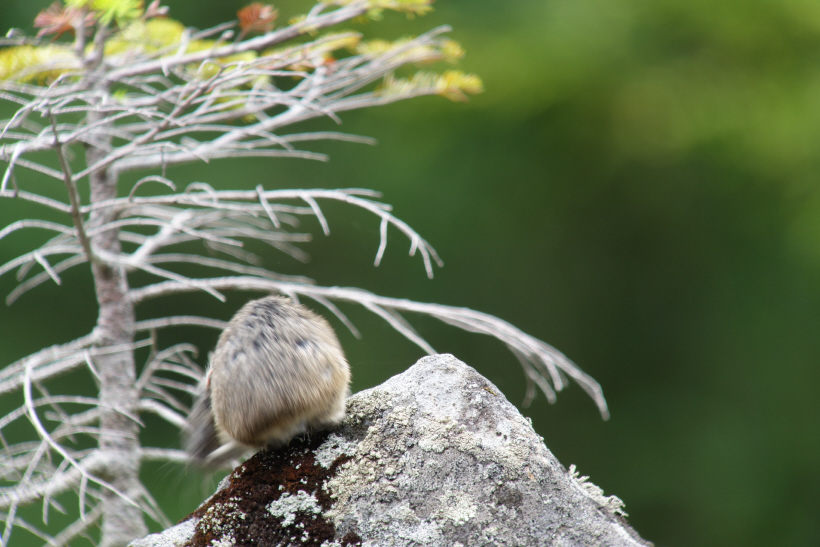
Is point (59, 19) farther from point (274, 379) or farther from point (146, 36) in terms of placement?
point (274, 379)

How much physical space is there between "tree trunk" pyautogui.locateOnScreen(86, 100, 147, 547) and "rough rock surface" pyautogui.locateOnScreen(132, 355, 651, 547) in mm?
938

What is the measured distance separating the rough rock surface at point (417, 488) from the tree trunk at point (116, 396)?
0.94 meters

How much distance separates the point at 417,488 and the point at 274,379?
1.31 ft

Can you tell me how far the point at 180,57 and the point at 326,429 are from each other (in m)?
1.47

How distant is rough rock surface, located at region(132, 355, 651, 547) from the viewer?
1.46m

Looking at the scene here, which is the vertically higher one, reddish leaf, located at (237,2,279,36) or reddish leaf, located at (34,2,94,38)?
reddish leaf, located at (237,2,279,36)

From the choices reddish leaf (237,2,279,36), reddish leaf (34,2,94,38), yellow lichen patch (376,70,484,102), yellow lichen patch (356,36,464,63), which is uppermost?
reddish leaf (237,2,279,36)

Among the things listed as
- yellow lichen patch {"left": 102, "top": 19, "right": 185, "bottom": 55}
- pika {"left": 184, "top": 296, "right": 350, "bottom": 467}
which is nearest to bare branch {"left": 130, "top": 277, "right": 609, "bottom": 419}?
pika {"left": 184, "top": 296, "right": 350, "bottom": 467}

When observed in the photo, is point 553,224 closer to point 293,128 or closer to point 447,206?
point 447,206

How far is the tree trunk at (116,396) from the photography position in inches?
93.3


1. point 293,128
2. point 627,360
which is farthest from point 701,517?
point 293,128

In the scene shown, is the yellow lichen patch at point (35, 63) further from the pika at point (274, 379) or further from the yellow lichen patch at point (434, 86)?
the pika at point (274, 379)

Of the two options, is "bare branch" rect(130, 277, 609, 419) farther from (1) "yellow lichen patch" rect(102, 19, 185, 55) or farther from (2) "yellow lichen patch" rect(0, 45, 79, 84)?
(1) "yellow lichen patch" rect(102, 19, 185, 55)

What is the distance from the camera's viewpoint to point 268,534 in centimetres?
150
